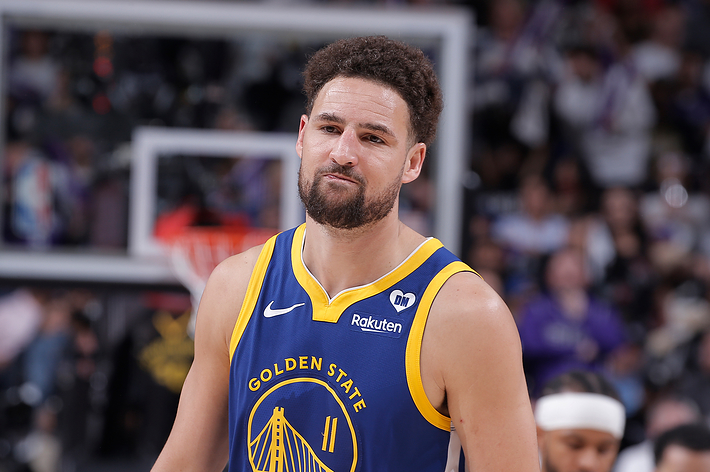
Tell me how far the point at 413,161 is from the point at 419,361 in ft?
1.96

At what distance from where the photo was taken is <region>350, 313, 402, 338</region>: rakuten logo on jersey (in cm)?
217

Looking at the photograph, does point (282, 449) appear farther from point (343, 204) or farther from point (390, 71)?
point (390, 71)

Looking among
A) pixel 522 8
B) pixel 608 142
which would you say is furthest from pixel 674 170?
pixel 522 8

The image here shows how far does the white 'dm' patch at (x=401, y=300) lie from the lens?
2205 millimetres

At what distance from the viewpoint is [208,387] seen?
7.89 feet

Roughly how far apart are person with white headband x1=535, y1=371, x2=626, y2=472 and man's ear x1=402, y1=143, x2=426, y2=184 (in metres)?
1.66

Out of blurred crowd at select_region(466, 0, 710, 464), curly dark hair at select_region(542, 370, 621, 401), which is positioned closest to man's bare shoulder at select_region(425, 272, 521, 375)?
curly dark hair at select_region(542, 370, 621, 401)

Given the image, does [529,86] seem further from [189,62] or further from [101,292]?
[101,292]

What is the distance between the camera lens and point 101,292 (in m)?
5.94

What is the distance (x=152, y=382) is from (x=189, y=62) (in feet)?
8.37

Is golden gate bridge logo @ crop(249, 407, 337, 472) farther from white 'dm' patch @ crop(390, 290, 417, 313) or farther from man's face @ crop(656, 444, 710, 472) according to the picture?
man's face @ crop(656, 444, 710, 472)

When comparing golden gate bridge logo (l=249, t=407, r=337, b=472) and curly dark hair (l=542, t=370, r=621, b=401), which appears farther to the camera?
curly dark hair (l=542, t=370, r=621, b=401)

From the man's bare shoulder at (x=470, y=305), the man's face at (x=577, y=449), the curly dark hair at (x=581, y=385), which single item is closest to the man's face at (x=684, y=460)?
the curly dark hair at (x=581, y=385)

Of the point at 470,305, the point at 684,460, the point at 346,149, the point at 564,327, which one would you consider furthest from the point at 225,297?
the point at 564,327
